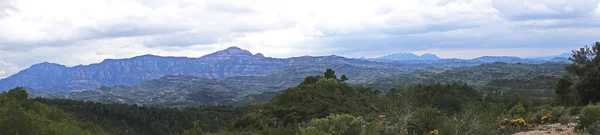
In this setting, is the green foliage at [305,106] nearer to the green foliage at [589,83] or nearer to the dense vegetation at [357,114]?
the dense vegetation at [357,114]

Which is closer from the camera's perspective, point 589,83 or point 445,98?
point 589,83

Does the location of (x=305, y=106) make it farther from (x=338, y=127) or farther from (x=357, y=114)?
(x=338, y=127)

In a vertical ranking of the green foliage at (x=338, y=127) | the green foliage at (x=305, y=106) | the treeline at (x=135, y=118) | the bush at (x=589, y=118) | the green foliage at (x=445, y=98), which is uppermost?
the bush at (x=589, y=118)

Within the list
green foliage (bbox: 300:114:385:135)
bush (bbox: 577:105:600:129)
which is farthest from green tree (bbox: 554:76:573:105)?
green foliage (bbox: 300:114:385:135)

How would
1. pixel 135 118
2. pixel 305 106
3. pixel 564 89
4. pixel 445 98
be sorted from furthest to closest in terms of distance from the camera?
pixel 135 118
pixel 445 98
pixel 305 106
pixel 564 89

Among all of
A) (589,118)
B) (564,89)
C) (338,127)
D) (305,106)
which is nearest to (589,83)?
(564,89)

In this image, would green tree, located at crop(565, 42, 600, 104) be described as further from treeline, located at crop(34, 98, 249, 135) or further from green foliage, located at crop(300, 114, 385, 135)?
treeline, located at crop(34, 98, 249, 135)

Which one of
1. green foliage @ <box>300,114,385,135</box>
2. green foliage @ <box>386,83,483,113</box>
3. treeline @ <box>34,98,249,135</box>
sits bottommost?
treeline @ <box>34,98,249,135</box>

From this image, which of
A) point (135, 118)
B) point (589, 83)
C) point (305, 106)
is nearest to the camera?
point (589, 83)

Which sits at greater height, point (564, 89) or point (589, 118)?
point (589, 118)

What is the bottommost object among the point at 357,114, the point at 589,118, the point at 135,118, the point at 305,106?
the point at 135,118

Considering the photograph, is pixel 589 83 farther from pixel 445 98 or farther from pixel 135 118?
pixel 135 118

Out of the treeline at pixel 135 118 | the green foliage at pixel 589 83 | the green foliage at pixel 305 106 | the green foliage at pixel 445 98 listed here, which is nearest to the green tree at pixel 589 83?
the green foliage at pixel 589 83

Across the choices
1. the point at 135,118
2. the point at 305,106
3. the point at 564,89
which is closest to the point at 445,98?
→ the point at 564,89
